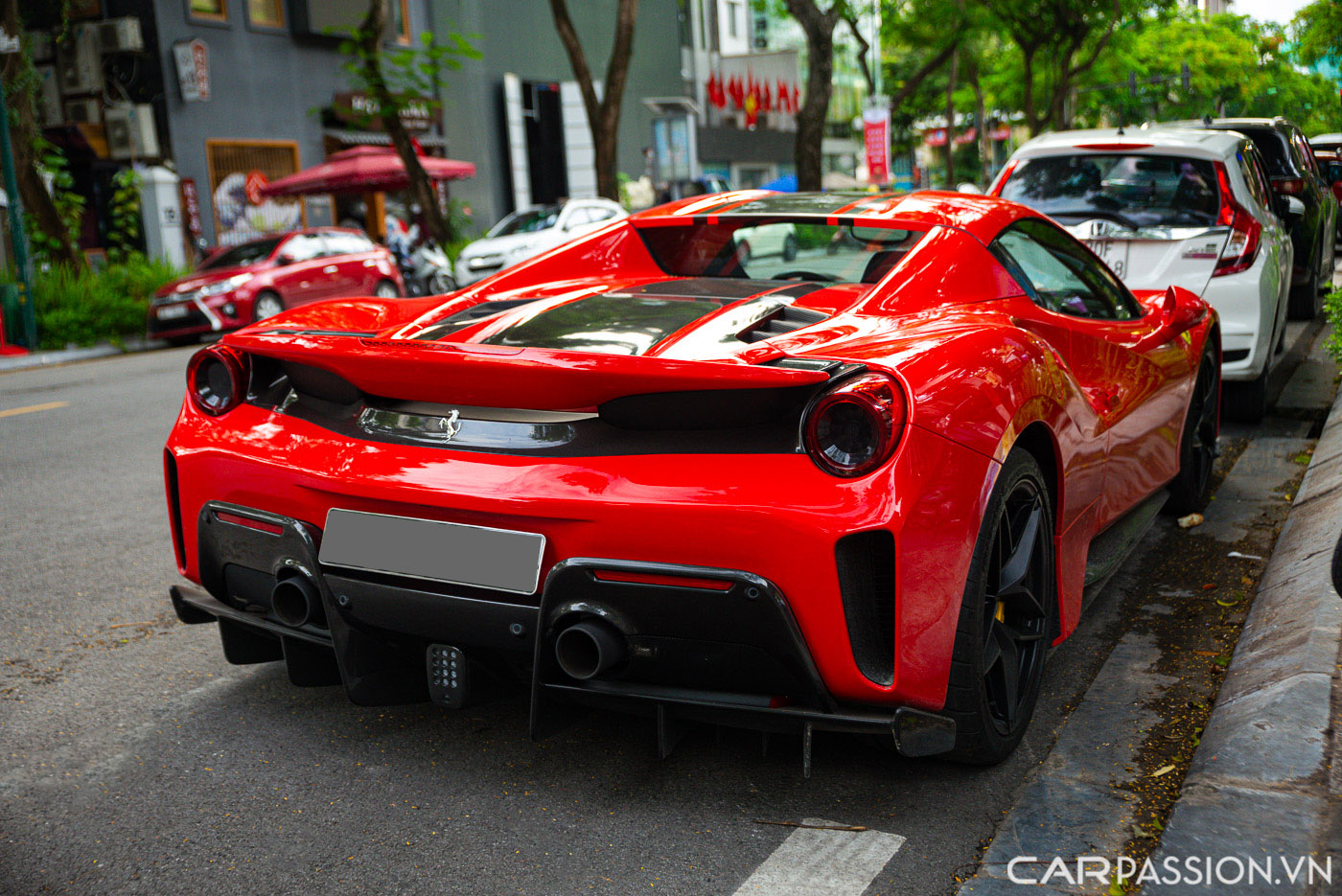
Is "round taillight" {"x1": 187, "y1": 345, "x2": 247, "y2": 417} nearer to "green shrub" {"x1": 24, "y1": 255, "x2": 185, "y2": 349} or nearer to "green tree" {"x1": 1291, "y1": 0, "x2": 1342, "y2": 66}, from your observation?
"green shrub" {"x1": 24, "y1": 255, "x2": 185, "y2": 349}

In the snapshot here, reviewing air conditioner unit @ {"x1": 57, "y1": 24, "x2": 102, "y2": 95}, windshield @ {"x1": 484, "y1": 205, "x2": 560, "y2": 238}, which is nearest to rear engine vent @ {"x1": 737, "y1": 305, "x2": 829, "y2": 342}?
windshield @ {"x1": 484, "y1": 205, "x2": 560, "y2": 238}

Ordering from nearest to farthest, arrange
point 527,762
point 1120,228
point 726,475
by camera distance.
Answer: point 726,475
point 527,762
point 1120,228

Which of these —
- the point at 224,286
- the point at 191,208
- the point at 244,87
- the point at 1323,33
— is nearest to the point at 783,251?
the point at 224,286

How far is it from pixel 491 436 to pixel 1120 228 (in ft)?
16.9

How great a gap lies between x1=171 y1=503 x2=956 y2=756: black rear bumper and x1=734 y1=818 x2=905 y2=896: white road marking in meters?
0.22

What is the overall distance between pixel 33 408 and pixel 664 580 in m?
9.18

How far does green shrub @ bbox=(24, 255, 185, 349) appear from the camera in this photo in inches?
647

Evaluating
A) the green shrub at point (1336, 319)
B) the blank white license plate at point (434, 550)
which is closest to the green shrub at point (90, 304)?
the green shrub at point (1336, 319)

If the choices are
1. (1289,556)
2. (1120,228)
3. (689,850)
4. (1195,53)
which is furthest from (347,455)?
(1195,53)

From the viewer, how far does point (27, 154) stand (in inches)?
701

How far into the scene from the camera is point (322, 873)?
2.56 m

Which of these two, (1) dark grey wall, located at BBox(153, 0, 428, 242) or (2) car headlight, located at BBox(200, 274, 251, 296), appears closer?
→ (2) car headlight, located at BBox(200, 274, 251, 296)

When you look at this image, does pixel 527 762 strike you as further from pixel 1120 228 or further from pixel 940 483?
pixel 1120 228

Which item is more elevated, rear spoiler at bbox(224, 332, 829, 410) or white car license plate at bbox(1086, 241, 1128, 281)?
rear spoiler at bbox(224, 332, 829, 410)
